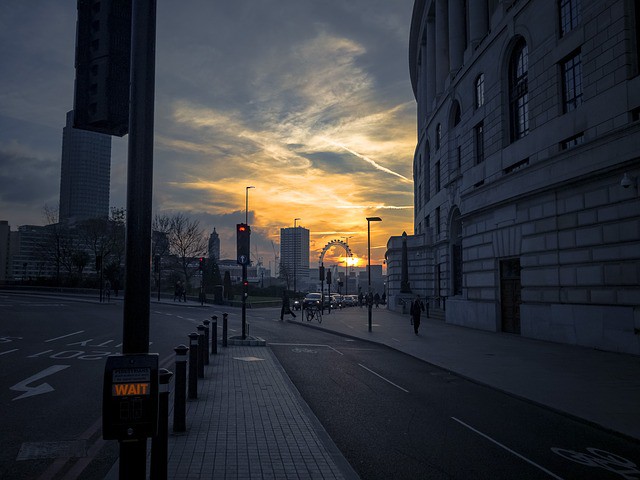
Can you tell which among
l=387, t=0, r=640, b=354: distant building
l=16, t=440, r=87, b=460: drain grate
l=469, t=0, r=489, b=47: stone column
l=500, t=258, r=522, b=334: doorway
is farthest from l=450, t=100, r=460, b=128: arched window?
l=16, t=440, r=87, b=460: drain grate

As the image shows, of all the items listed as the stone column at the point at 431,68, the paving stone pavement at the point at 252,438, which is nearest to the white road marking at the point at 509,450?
the paving stone pavement at the point at 252,438

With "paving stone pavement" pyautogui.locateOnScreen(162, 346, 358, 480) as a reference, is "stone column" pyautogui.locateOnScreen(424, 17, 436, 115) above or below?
above

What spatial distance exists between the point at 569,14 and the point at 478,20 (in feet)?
43.3

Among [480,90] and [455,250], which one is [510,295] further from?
[455,250]

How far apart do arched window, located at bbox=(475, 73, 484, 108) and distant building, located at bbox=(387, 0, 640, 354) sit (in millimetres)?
125

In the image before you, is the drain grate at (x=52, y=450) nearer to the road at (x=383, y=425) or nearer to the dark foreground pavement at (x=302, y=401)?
the road at (x=383, y=425)

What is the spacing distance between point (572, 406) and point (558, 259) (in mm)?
13049

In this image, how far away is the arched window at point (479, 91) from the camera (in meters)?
32.4

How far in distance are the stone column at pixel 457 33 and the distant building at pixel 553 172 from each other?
6.74m

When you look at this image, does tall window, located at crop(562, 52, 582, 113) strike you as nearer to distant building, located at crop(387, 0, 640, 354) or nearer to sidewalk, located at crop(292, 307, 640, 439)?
distant building, located at crop(387, 0, 640, 354)

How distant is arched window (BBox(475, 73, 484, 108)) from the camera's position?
1275 inches

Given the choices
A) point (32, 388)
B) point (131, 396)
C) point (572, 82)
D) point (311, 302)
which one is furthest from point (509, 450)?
point (311, 302)

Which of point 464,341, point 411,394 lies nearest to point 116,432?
point 411,394

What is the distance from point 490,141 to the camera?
2944 cm
